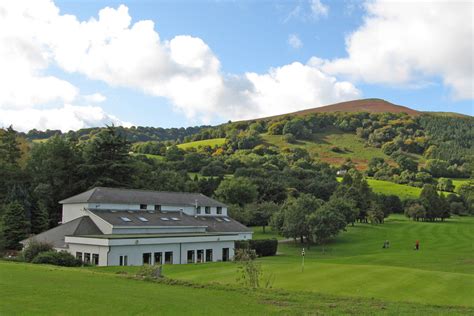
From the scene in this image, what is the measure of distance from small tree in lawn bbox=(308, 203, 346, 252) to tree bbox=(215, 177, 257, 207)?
2609 centimetres

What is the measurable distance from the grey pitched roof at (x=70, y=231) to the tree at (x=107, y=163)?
1913 cm

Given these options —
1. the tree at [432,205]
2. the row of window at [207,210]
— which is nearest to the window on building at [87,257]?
the row of window at [207,210]

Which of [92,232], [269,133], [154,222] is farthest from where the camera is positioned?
[269,133]

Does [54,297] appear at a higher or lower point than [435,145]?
lower

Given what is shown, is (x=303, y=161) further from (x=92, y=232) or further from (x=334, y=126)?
(x=92, y=232)

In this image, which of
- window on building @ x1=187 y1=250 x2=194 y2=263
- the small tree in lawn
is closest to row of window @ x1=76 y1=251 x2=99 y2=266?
window on building @ x1=187 y1=250 x2=194 y2=263

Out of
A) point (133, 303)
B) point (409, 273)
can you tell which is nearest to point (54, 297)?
point (133, 303)

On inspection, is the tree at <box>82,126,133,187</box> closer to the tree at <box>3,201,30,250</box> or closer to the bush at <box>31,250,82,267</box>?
the tree at <box>3,201,30,250</box>

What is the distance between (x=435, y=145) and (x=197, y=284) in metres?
152

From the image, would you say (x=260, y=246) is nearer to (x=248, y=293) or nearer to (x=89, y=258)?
(x=89, y=258)

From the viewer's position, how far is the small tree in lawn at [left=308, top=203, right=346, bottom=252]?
2261 inches

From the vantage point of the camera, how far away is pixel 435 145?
15525 cm

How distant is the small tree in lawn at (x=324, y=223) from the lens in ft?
188

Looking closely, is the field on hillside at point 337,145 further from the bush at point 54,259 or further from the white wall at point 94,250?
the bush at point 54,259
